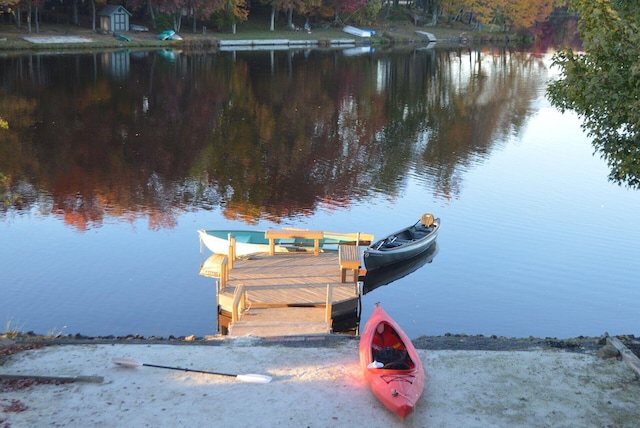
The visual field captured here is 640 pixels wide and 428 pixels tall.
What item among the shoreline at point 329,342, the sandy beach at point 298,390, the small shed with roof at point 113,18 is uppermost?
the small shed with roof at point 113,18

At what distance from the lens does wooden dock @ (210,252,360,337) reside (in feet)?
63.4

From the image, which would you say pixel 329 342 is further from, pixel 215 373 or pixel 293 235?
pixel 293 235

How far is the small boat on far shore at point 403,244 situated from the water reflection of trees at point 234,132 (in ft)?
17.0

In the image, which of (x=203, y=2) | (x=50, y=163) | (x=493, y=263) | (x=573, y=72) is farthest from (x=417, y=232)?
(x=203, y=2)

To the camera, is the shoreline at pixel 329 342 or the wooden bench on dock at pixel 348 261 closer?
the shoreline at pixel 329 342

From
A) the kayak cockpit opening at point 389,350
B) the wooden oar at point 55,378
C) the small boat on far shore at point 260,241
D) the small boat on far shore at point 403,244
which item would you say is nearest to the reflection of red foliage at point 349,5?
the small boat on far shore at point 403,244

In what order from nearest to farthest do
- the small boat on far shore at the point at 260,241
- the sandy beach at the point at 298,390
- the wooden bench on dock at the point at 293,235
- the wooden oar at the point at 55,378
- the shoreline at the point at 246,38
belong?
the sandy beach at the point at 298,390, the wooden oar at the point at 55,378, the wooden bench on dock at the point at 293,235, the small boat on far shore at the point at 260,241, the shoreline at the point at 246,38

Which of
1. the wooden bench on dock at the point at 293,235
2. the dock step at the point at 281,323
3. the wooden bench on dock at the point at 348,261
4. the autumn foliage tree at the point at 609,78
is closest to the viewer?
the autumn foliage tree at the point at 609,78

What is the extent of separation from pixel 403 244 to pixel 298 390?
1316 centimetres

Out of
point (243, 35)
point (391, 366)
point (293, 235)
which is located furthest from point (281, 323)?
point (243, 35)

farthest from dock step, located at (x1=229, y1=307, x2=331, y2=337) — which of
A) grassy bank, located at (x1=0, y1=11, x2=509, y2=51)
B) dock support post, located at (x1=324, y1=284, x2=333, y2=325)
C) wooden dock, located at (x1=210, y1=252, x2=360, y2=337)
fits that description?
grassy bank, located at (x1=0, y1=11, x2=509, y2=51)

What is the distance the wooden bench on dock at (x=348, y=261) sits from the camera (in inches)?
882

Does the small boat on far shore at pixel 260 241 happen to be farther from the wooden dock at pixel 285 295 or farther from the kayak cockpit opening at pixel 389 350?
the kayak cockpit opening at pixel 389 350

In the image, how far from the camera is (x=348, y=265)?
22422 millimetres
